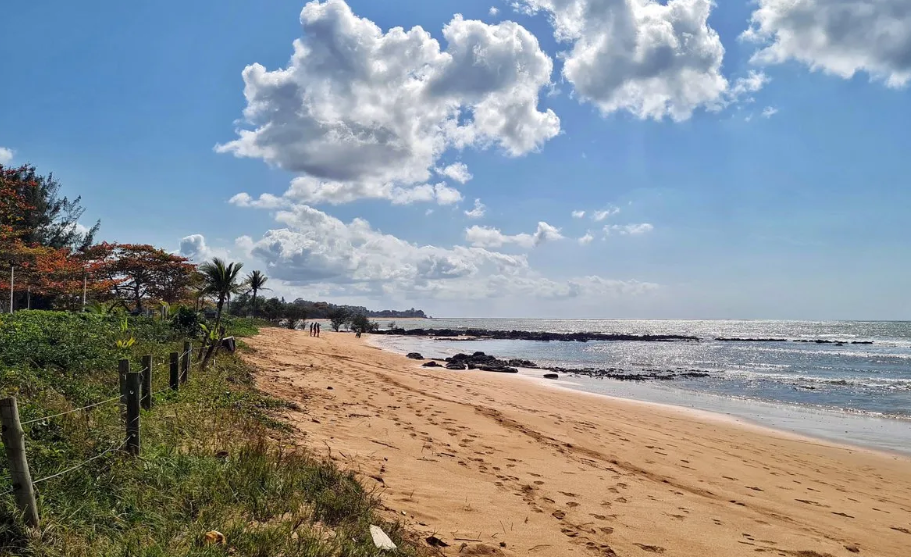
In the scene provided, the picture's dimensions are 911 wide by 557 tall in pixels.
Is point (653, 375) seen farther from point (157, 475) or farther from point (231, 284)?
point (157, 475)

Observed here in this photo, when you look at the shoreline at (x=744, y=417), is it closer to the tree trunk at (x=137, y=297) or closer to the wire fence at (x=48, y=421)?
the wire fence at (x=48, y=421)

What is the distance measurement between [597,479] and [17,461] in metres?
6.48

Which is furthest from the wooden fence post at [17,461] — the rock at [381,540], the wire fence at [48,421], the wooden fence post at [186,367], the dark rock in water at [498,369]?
the dark rock in water at [498,369]

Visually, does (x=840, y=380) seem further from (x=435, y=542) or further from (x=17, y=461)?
(x=17, y=461)

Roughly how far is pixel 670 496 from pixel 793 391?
60.8 ft

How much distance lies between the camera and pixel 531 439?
929cm

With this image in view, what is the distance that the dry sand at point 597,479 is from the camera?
5.29 m

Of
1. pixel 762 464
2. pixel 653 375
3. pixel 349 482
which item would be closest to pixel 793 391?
pixel 653 375

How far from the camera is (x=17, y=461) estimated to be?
11.0 feet

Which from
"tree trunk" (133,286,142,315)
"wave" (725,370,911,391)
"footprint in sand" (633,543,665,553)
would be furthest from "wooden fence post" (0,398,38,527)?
"tree trunk" (133,286,142,315)

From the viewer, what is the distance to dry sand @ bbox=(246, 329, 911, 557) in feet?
17.3

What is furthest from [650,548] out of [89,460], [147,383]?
[147,383]

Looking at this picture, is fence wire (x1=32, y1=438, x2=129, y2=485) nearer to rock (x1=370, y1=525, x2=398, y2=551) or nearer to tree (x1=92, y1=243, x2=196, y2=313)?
rock (x1=370, y1=525, x2=398, y2=551)

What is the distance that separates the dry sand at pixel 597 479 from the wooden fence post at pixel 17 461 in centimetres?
293
